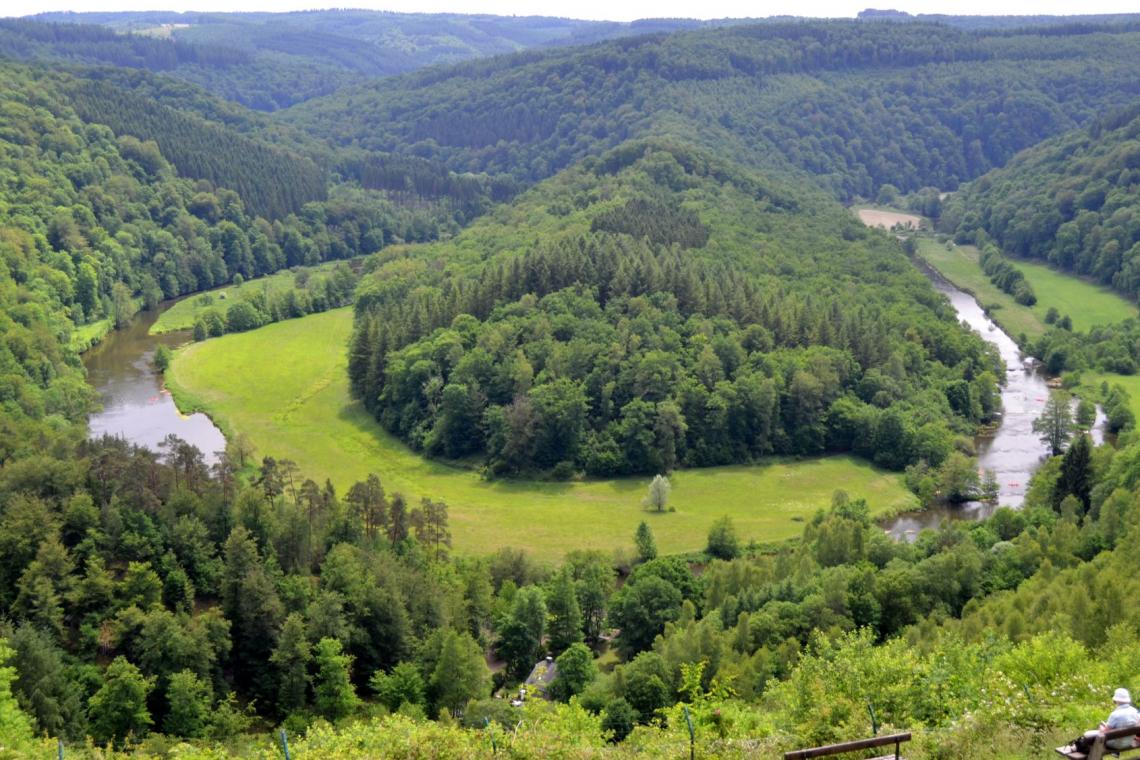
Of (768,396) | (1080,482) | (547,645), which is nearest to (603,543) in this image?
(547,645)

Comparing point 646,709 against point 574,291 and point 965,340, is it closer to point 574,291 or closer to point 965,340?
point 574,291

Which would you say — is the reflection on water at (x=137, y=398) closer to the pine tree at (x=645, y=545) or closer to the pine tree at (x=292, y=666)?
the pine tree at (x=645, y=545)

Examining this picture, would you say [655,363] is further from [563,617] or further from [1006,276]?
[1006,276]

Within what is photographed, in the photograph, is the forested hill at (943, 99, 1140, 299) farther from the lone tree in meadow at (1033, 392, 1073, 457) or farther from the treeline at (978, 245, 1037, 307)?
the lone tree in meadow at (1033, 392, 1073, 457)

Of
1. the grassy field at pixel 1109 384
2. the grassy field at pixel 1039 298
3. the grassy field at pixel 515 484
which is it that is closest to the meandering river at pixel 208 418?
the grassy field at pixel 515 484

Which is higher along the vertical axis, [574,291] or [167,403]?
[574,291]

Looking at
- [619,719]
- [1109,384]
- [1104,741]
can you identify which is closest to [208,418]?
[619,719]

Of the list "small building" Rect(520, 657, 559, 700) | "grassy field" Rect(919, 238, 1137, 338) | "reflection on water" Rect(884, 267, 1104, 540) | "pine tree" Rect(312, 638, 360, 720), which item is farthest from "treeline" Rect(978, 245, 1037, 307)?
"pine tree" Rect(312, 638, 360, 720)
